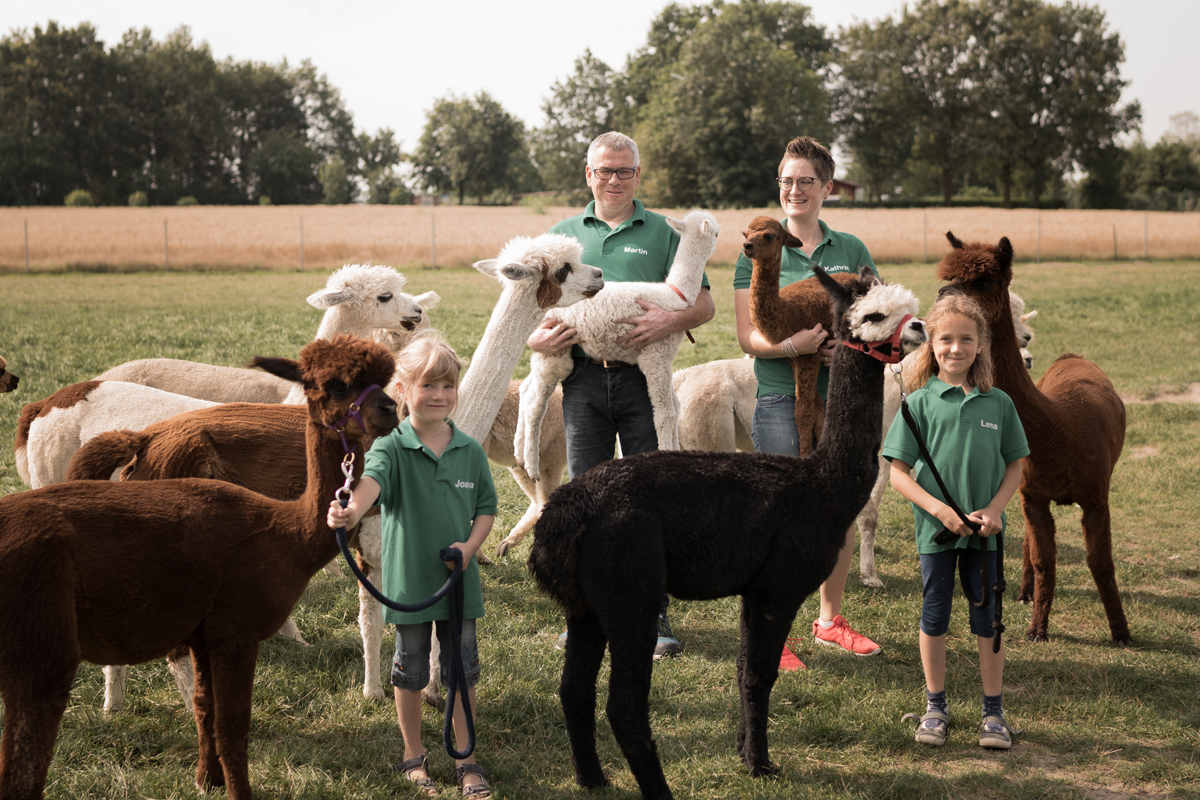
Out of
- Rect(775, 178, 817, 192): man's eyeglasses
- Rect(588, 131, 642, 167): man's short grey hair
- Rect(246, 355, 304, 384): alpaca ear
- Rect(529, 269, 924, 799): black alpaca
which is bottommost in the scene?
Rect(529, 269, 924, 799): black alpaca

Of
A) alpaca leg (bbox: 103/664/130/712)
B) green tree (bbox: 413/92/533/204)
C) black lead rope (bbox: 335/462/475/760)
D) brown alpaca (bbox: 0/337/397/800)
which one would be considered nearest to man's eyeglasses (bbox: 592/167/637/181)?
brown alpaca (bbox: 0/337/397/800)

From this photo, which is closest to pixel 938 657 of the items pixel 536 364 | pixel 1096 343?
pixel 536 364

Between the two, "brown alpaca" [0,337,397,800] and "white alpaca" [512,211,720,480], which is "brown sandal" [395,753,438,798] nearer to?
"brown alpaca" [0,337,397,800]

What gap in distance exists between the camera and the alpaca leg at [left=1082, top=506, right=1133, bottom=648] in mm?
4625

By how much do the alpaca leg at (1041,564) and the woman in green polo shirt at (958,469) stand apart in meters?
1.26

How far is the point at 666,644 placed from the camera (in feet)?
14.9

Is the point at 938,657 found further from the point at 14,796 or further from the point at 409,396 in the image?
the point at 14,796

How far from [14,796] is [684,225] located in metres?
3.47

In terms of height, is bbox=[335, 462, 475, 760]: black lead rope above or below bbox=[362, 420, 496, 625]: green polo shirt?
below

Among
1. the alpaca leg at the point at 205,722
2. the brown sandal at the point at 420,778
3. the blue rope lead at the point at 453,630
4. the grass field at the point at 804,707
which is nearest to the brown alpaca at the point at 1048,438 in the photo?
the grass field at the point at 804,707

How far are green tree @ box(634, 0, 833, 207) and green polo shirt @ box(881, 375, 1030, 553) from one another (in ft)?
156

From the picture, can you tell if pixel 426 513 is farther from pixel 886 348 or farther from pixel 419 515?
pixel 886 348

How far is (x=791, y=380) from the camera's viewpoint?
4371 mm

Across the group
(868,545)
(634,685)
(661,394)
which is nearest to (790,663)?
(661,394)
